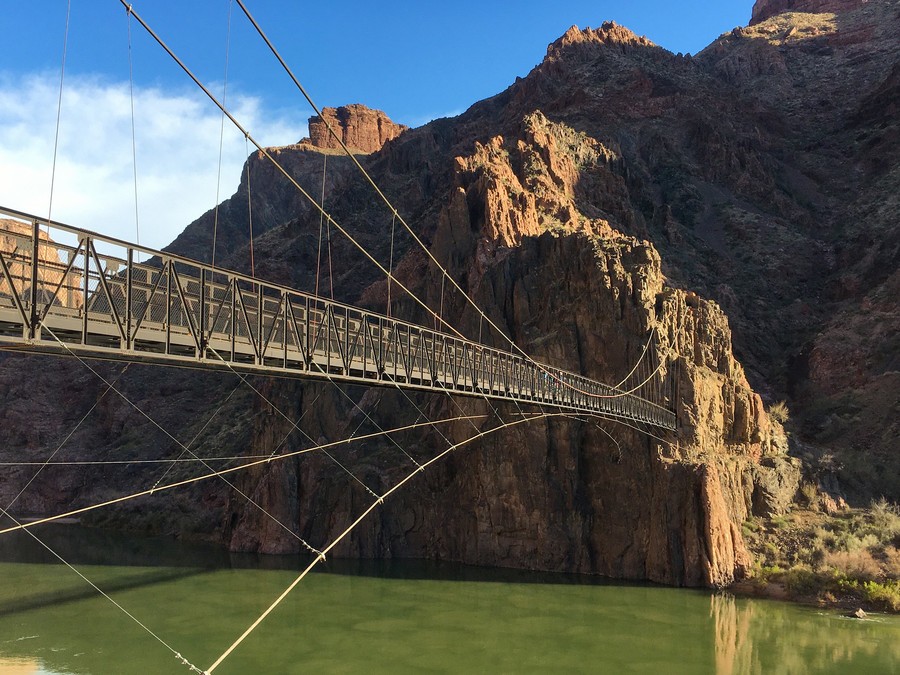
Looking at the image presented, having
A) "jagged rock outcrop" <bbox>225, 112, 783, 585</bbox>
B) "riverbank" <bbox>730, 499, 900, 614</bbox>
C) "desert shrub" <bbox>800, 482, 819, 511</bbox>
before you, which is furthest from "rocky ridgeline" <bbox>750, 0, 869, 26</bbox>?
"riverbank" <bbox>730, 499, 900, 614</bbox>

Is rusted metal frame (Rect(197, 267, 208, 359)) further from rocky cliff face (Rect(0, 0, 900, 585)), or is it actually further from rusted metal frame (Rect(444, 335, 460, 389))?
rocky cliff face (Rect(0, 0, 900, 585))

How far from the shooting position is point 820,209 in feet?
247

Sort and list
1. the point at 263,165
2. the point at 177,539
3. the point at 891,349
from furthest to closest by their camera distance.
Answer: the point at 263,165 → the point at 891,349 → the point at 177,539

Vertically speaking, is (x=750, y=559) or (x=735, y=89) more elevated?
(x=735, y=89)

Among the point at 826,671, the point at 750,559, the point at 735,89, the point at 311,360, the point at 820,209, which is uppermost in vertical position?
the point at 735,89

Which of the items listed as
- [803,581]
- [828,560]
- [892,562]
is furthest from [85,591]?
[892,562]

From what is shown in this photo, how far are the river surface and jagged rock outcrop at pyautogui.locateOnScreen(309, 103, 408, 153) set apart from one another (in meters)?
101

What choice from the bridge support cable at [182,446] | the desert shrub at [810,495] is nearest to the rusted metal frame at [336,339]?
the bridge support cable at [182,446]

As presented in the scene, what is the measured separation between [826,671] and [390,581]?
16.2 m

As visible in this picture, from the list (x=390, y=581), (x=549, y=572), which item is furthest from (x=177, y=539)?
(x=549, y=572)

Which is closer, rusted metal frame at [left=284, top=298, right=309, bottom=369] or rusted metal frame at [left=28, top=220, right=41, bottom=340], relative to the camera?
rusted metal frame at [left=28, top=220, right=41, bottom=340]

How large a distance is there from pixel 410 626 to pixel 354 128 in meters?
113

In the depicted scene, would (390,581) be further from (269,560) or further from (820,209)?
(820,209)

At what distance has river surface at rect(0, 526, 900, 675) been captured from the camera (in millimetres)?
21344
